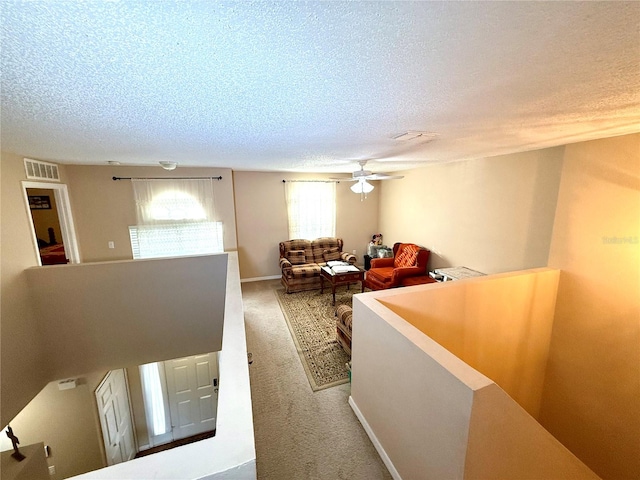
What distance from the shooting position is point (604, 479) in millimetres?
2340

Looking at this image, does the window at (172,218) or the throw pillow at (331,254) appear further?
the throw pillow at (331,254)

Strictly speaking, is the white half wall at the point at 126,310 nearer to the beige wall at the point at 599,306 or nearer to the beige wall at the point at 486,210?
the beige wall at the point at 486,210

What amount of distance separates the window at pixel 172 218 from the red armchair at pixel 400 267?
3.19 meters

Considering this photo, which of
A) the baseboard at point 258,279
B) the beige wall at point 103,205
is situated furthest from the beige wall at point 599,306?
the beige wall at point 103,205

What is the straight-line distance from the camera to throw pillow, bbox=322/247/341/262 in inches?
218

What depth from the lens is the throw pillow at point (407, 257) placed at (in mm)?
4537

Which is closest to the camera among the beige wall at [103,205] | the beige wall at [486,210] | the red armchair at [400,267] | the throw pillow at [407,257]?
the beige wall at [486,210]

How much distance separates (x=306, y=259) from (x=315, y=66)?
467cm

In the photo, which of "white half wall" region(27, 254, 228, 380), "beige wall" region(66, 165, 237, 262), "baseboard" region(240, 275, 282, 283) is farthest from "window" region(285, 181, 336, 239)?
"white half wall" region(27, 254, 228, 380)

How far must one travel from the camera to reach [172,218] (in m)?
4.50

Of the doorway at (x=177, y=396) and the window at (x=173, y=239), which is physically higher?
the window at (x=173, y=239)

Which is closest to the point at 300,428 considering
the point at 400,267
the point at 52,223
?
the point at 400,267

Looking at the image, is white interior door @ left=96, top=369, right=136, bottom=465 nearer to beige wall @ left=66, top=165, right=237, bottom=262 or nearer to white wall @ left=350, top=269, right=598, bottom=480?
beige wall @ left=66, top=165, right=237, bottom=262

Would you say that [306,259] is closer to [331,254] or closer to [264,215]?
[331,254]
